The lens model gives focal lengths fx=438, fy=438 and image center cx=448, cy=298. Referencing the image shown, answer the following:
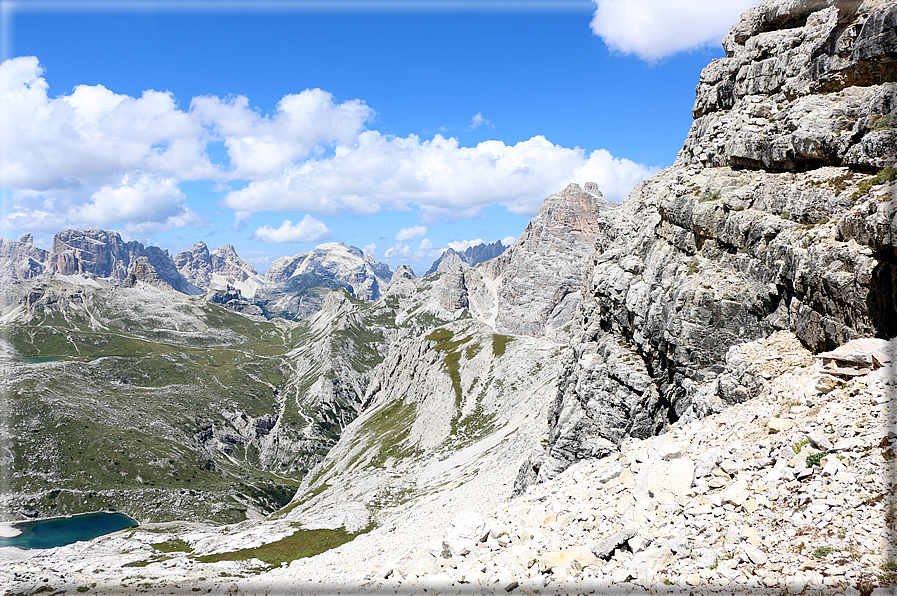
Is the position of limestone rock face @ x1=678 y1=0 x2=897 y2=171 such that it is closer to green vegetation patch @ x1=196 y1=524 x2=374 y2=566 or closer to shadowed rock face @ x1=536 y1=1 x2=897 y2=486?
shadowed rock face @ x1=536 y1=1 x2=897 y2=486

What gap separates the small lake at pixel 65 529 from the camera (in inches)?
6772

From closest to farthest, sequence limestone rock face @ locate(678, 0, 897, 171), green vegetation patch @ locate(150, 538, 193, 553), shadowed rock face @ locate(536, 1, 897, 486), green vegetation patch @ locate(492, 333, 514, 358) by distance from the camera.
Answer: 1. shadowed rock face @ locate(536, 1, 897, 486)
2. limestone rock face @ locate(678, 0, 897, 171)
3. green vegetation patch @ locate(150, 538, 193, 553)
4. green vegetation patch @ locate(492, 333, 514, 358)

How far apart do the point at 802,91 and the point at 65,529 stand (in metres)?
268

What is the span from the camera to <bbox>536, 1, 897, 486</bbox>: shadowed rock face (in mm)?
23350

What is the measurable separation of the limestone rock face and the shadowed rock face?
0.36 ft

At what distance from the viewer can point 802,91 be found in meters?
33.8

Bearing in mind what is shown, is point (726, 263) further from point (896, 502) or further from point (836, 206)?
point (896, 502)

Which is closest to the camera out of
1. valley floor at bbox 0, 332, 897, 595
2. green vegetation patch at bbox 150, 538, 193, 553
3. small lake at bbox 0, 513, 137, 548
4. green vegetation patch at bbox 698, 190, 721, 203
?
valley floor at bbox 0, 332, 897, 595

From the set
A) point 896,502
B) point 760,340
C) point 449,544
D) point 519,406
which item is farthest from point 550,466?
point 519,406

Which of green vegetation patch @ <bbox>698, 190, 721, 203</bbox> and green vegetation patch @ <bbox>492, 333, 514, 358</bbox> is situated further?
green vegetation patch @ <bbox>492, 333, 514, 358</bbox>

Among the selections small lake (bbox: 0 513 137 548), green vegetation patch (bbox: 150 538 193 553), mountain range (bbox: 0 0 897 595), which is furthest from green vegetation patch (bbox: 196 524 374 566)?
small lake (bbox: 0 513 137 548)

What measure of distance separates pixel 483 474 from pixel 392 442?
79193 millimetres

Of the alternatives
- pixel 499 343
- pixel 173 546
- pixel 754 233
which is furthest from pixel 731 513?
pixel 499 343

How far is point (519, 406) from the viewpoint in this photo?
134875 millimetres
